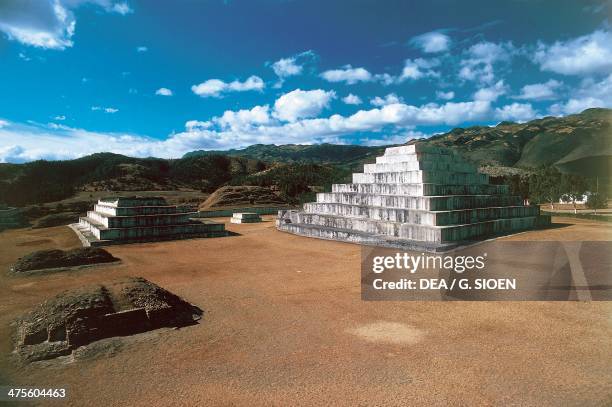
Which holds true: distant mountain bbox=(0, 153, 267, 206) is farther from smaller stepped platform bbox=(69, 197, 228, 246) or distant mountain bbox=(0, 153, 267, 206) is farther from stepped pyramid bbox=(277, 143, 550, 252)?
stepped pyramid bbox=(277, 143, 550, 252)

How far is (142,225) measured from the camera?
816 inches

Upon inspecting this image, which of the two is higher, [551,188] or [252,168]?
[252,168]

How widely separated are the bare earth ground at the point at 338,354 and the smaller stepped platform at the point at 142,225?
8849 millimetres

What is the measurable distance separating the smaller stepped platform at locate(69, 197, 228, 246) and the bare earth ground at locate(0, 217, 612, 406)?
29.0 feet

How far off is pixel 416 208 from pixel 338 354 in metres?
13.1

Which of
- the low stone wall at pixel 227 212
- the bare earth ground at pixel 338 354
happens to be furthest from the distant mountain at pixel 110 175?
the bare earth ground at pixel 338 354

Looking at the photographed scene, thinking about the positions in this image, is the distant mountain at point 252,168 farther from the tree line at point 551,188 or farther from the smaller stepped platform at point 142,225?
the smaller stepped platform at point 142,225

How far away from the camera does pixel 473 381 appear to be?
5191 mm

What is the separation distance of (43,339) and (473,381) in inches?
288

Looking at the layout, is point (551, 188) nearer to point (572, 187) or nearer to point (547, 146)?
point (572, 187)

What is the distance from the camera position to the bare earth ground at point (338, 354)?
16.3 feet

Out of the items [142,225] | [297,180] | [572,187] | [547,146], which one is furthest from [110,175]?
[547,146]

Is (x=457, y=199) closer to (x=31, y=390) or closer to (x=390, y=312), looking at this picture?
(x=390, y=312)

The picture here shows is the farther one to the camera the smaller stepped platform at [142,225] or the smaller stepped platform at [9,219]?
the smaller stepped platform at [9,219]
